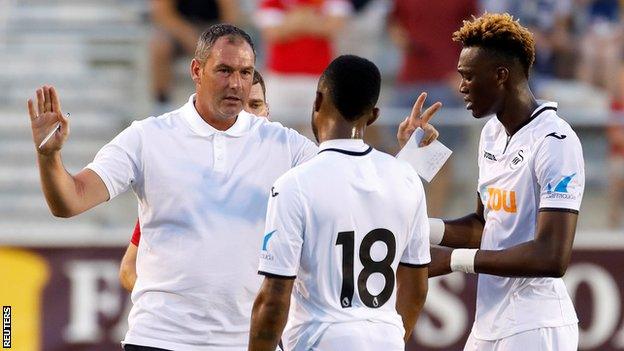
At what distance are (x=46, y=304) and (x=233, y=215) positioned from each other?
474 centimetres

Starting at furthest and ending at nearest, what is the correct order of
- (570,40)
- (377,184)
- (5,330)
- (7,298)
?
(570,40)
(7,298)
(5,330)
(377,184)

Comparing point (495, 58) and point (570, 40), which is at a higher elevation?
point (570, 40)

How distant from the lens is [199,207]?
5.36 meters

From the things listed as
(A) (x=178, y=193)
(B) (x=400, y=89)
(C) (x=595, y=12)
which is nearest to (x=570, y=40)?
(C) (x=595, y=12)

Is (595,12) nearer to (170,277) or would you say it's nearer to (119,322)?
(119,322)

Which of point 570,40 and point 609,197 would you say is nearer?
point 609,197

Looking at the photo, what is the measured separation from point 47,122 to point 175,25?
19.0 ft

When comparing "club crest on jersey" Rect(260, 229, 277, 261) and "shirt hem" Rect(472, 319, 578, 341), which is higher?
"club crest on jersey" Rect(260, 229, 277, 261)

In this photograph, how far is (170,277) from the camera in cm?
537

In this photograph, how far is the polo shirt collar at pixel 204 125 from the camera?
549 cm

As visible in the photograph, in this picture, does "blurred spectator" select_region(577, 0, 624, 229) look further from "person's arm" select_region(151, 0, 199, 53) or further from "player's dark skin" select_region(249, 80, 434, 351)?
"player's dark skin" select_region(249, 80, 434, 351)

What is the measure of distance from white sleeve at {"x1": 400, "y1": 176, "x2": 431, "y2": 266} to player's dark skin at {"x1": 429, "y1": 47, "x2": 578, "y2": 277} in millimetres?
432

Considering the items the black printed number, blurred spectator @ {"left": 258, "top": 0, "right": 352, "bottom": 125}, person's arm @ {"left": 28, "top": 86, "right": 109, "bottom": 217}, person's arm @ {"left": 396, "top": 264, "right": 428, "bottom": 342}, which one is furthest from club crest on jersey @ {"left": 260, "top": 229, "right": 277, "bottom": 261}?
blurred spectator @ {"left": 258, "top": 0, "right": 352, "bottom": 125}

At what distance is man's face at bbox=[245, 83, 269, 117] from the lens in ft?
20.6
